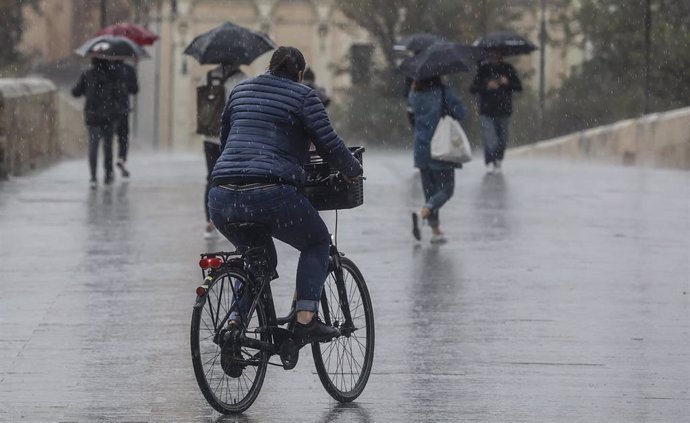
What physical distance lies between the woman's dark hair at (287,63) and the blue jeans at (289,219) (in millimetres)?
563

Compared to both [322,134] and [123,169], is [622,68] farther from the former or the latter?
[322,134]

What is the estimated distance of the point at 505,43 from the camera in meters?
26.8

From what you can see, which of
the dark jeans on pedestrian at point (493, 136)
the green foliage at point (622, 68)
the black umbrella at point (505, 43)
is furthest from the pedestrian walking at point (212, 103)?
the green foliage at point (622, 68)

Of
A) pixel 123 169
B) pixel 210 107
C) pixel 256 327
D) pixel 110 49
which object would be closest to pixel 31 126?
pixel 123 169

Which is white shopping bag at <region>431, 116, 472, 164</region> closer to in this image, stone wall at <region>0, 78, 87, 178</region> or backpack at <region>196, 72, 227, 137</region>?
backpack at <region>196, 72, 227, 137</region>

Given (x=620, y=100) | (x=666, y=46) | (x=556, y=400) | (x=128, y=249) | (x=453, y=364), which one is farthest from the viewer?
(x=620, y=100)

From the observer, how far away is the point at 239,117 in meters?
8.28

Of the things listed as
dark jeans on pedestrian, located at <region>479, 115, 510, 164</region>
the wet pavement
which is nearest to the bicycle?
the wet pavement


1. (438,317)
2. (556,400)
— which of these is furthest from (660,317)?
(556,400)

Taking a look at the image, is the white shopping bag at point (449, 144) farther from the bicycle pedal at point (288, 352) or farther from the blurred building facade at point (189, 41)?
the blurred building facade at point (189, 41)

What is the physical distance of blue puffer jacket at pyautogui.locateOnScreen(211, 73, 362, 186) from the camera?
8.11 m

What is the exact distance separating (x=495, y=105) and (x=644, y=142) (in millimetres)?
5114

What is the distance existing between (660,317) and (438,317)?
1.35m

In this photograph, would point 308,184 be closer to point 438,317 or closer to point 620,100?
point 438,317
